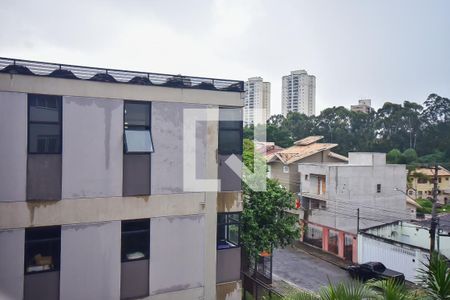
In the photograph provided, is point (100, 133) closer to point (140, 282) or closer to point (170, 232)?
point (170, 232)

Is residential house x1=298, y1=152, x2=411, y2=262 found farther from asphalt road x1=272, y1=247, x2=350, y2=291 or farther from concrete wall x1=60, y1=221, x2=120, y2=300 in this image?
concrete wall x1=60, y1=221, x2=120, y2=300

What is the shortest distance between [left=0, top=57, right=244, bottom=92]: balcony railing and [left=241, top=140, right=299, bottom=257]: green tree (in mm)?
3563

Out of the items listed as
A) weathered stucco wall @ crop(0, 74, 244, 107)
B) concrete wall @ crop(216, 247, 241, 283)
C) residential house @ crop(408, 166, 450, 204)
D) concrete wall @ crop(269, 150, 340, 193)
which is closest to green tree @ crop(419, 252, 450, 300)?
concrete wall @ crop(216, 247, 241, 283)

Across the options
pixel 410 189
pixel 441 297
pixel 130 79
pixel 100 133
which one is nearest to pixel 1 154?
pixel 100 133

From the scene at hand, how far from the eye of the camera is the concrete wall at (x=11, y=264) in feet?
20.6

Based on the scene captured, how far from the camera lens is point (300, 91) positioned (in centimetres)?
5253

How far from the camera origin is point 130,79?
24.0ft

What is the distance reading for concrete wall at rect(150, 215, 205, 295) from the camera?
7.55 meters

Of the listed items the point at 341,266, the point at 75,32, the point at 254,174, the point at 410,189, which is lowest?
the point at 341,266

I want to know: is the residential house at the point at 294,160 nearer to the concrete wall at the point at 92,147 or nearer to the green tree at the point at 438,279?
the concrete wall at the point at 92,147

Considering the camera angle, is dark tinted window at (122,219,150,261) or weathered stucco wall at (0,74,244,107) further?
dark tinted window at (122,219,150,261)

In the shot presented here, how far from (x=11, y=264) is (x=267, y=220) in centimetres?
650

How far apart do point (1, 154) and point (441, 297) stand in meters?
6.74

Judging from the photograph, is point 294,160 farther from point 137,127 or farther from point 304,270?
point 137,127
